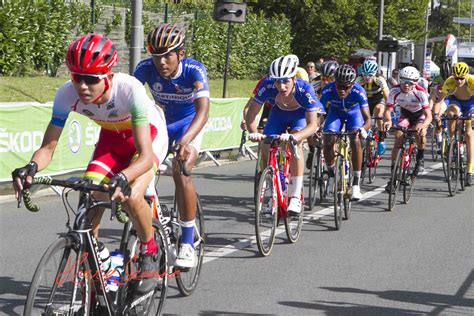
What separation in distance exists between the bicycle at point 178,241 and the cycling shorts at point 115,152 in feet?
1.69

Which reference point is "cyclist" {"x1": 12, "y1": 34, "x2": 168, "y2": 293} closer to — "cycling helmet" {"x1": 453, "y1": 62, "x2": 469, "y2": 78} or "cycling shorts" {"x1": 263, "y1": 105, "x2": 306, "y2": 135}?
"cycling shorts" {"x1": 263, "y1": 105, "x2": 306, "y2": 135}

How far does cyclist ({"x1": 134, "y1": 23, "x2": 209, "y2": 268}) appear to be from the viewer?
6402mm

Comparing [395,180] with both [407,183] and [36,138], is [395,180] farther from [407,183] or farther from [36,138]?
[36,138]

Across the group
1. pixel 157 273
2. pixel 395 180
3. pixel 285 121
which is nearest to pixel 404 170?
pixel 395 180

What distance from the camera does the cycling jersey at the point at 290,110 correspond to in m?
9.09

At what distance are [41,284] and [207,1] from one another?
127 feet

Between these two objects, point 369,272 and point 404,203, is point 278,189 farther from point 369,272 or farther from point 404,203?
point 404,203

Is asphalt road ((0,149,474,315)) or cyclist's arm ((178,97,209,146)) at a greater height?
cyclist's arm ((178,97,209,146))

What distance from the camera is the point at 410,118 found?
13508mm

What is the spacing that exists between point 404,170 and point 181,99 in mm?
5814

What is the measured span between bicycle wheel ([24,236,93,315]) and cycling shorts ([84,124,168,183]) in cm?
64

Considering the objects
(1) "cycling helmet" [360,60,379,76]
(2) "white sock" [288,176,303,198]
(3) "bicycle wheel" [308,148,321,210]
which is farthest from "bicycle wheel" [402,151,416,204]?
(2) "white sock" [288,176,303,198]

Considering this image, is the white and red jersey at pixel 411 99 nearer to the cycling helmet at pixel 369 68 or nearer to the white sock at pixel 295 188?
the cycling helmet at pixel 369 68

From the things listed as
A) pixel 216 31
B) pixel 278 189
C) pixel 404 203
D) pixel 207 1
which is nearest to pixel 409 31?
pixel 207 1
